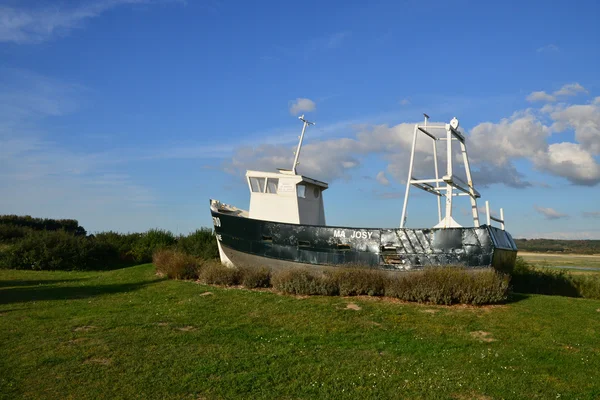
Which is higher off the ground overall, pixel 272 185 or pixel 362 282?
pixel 272 185

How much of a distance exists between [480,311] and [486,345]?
290 cm

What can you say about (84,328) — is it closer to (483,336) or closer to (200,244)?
(483,336)

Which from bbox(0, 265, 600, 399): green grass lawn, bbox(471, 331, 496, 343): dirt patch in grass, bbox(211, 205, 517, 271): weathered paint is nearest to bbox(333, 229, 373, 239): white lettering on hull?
bbox(211, 205, 517, 271): weathered paint

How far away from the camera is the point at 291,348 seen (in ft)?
30.5

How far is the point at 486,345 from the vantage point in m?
9.69

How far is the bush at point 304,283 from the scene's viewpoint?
47.8 ft

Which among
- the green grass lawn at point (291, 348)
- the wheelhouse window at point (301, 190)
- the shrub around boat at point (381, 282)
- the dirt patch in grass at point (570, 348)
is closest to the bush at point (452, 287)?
the shrub around boat at point (381, 282)

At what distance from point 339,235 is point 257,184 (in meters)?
4.82

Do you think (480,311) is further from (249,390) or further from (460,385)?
(249,390)

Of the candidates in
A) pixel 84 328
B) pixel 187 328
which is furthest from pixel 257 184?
pixel 84 328

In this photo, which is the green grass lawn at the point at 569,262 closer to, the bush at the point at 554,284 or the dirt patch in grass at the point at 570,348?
the bush at the point at 554,284

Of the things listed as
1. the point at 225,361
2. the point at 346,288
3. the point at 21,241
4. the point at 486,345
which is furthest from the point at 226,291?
the point at 21,241

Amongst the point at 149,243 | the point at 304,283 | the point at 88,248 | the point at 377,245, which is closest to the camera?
the point at 304,283

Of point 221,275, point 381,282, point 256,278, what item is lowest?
point 381,282
